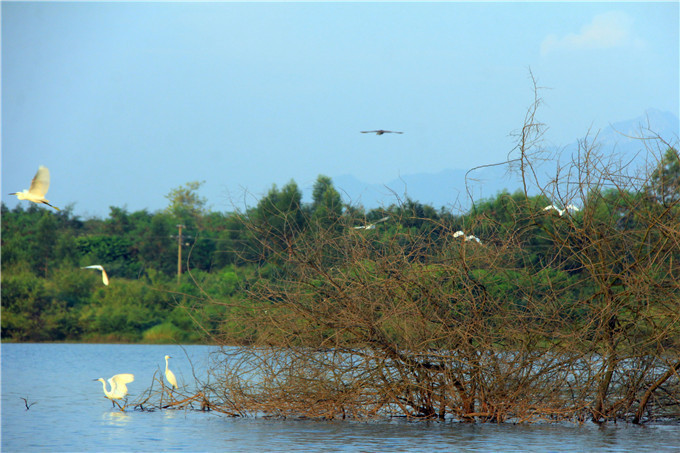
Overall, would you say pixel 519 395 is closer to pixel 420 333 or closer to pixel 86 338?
pixel 420 333

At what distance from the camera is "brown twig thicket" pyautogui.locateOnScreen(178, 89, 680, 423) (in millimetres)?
12000

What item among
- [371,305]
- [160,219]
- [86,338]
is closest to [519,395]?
[371,305]

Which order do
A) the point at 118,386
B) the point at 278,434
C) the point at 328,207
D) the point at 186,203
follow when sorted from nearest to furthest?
the point at 278,434
the point at 118,386
the point at 328,207
the point at 186,203

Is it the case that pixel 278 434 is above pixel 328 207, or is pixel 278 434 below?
below

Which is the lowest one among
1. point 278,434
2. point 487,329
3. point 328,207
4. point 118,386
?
point 278,434

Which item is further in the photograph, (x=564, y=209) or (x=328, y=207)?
(x=328, y=207)

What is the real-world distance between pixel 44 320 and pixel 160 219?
423 inches

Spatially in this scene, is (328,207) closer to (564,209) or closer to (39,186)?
(564,209)

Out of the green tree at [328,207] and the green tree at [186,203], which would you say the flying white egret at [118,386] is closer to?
the green tree at [328,207]

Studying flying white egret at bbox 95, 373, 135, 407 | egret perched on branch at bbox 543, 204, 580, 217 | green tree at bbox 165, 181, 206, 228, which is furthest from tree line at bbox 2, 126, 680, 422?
green tree at bbox 165, 181, 206, 228

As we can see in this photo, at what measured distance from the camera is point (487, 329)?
40.8ft

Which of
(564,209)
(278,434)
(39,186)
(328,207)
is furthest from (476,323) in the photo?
(328,207)

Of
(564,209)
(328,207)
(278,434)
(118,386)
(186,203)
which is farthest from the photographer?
(186,203)

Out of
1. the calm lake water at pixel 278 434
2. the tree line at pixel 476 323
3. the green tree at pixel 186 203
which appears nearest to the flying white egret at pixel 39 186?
the tree line at pixel 476 323
